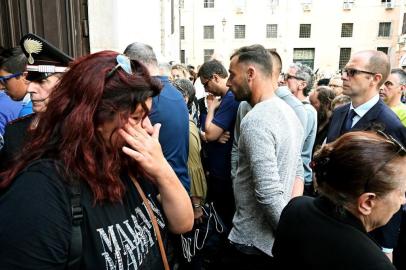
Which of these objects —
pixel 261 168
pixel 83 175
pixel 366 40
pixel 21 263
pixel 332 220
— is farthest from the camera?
pixel 366 40

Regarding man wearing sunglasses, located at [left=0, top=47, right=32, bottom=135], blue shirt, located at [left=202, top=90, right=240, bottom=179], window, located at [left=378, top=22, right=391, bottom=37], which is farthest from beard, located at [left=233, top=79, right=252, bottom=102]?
window, located at [left=378, top=22, right=391, bottom=37]

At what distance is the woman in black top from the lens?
4.32ft

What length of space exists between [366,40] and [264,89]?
45.4 metres

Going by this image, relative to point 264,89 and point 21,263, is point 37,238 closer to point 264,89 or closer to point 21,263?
point 21,263

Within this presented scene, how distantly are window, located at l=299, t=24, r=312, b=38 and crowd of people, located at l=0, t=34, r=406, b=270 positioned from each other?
42.2 m

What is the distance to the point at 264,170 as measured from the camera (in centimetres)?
195

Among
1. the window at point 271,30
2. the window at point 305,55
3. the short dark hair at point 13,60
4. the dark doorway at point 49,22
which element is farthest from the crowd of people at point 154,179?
the window at point 305,55

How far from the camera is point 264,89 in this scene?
226 cm

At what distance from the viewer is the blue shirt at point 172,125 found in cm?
246

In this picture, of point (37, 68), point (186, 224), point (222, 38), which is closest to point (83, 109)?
point (186, 224)

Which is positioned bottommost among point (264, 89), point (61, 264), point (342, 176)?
point (61, 264)

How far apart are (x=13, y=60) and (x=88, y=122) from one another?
2.30 meters

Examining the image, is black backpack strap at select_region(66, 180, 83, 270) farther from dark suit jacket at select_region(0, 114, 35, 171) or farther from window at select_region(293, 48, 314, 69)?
window at select_region(293, 48, 314, 69)

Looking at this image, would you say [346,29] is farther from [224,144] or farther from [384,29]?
[224,144]
